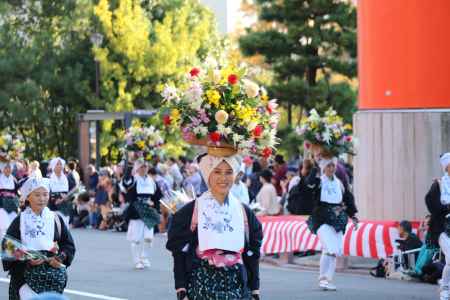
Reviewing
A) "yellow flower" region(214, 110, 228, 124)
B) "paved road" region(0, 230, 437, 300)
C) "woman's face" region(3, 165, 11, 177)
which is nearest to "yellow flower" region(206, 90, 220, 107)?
"yellow flower" region(214, 110, 228, 124)

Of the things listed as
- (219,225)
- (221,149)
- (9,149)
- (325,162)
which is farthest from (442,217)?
(9,149)

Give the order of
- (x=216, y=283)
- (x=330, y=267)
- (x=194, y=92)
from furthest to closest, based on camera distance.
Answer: (x=330, y=267)
(x=194, y=92)
(x=216, y=283)

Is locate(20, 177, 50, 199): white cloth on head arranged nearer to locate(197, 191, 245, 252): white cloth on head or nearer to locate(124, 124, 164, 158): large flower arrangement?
locate(197, 191, 245, 252): white cloth on head

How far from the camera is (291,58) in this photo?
35625mm

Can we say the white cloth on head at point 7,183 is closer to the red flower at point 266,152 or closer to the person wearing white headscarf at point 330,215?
the person wearing white headscarf at point 330,215

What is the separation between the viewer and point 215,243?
964 centimetres

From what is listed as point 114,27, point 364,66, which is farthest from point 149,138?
point 114,27

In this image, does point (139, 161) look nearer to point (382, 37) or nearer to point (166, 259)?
point (166, 259)

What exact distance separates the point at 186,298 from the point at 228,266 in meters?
0.39

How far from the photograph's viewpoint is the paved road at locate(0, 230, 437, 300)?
16734 mm

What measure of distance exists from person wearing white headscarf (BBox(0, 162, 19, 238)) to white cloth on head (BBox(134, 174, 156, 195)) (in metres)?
2.87

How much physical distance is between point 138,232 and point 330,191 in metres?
4.33

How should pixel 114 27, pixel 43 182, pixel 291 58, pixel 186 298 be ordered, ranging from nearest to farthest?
1. pixel 186 298
2. pixel 43 182
3. pixel 291 58
4. pixel 114 27

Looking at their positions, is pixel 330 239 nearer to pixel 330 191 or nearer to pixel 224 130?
pixel 330 191
